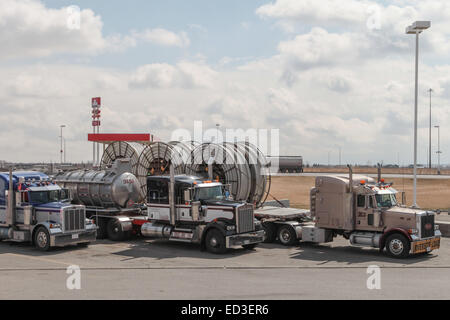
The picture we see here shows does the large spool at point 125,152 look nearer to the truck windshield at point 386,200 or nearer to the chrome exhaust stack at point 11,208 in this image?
the chrome exhaust stack at point 11,208

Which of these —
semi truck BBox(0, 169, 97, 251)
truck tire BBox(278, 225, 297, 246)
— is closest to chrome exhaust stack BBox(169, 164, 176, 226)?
semi truck BBox(0, 169, 97, 251)

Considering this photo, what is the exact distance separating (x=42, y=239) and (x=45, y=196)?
2137 millimetres

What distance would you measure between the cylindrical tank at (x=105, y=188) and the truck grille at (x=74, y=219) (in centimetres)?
324

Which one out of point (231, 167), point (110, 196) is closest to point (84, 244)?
point (110, 196)

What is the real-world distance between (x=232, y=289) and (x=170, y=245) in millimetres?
8707

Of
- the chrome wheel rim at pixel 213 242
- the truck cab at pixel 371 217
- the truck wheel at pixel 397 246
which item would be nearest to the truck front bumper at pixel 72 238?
the chrome wheel rim at pixel 213 242

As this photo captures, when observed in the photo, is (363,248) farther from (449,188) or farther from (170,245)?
(449,188)

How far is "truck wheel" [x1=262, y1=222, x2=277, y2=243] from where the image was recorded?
71.0ft

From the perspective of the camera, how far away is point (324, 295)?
12.5 m

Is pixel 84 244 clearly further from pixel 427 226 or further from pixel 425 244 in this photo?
pixel 427 226

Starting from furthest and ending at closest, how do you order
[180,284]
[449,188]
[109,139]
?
[449,188]
[109,139]
[180,284]

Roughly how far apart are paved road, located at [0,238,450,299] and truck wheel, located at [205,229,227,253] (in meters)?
0.31

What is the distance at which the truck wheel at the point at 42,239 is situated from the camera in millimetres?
19750
